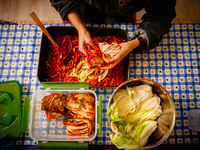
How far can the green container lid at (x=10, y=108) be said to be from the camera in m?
Result: 1.29

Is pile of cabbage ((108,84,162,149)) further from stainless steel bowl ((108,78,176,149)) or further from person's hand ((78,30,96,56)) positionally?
person's hand ((78,30,96,56))

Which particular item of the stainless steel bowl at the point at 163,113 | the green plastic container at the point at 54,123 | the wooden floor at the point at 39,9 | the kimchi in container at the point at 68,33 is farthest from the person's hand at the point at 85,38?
the wooden floor at the point at 39,9

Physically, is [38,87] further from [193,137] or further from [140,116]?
[193,137]

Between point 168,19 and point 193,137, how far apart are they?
1.16 meters

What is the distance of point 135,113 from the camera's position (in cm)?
113

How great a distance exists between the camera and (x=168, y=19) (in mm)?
1233

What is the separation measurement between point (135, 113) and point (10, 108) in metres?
1.17

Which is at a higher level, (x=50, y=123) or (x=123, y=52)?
(x=123, y=52)

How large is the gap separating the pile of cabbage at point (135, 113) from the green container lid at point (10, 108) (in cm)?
93

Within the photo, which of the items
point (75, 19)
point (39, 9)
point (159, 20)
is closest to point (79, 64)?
point (75, 19)

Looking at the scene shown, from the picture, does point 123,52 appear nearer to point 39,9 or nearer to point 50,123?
point 50,123

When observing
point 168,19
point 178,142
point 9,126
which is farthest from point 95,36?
point 178,142

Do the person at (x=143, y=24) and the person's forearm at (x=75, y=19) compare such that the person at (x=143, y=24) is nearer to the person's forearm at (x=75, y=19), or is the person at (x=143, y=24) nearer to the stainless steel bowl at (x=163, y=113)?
the person's forearm at (x=75, y=19)

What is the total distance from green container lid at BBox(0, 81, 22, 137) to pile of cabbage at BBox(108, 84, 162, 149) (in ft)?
3.04
